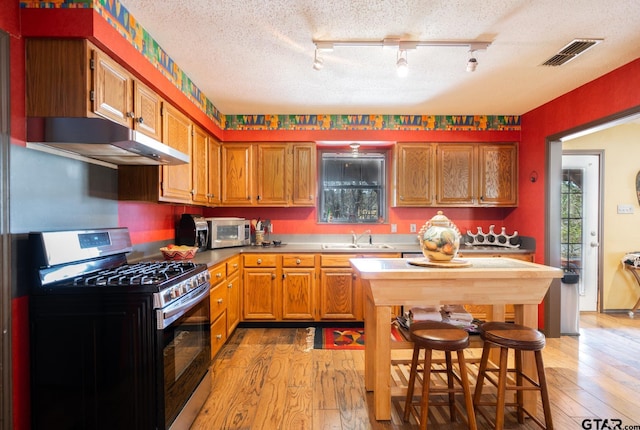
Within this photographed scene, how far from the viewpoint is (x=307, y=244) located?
4090 mm

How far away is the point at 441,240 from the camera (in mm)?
2041

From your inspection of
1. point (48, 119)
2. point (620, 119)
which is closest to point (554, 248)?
point (620, 119)

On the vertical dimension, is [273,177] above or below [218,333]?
above

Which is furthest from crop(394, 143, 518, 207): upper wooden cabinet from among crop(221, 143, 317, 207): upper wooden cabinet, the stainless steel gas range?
the stainless steel gas range

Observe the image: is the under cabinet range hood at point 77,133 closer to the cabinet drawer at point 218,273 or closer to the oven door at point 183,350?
the oven door at point 183,350

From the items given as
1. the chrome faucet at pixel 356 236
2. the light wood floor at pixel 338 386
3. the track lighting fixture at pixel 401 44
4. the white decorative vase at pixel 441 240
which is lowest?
the light wood floor at pixel 338 386

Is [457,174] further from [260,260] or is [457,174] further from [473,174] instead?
[260,260]

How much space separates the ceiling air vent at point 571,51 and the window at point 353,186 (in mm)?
2079

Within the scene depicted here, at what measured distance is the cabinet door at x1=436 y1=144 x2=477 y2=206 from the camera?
3.93 m

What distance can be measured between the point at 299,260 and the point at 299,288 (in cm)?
32

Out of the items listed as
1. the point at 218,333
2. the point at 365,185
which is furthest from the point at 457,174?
the point at 218,333

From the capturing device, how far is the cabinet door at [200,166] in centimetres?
299

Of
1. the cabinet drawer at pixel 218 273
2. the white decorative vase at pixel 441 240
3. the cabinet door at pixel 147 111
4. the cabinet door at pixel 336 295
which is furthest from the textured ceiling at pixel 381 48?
the cabinet door at pixel 336 295

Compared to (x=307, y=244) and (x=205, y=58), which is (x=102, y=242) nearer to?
(x=205, y=58)
